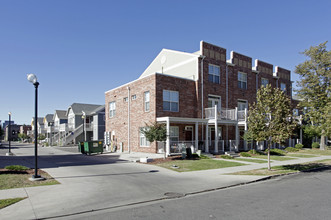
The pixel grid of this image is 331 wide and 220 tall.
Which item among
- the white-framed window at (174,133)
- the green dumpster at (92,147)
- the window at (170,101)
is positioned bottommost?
the green dumpster at (92,147)

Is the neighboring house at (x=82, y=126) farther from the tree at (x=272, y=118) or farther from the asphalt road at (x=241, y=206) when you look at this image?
the asphalt road at (x=241, y=206)

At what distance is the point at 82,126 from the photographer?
43062mm

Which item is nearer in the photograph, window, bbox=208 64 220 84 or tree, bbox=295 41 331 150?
window, bbox=208 64 220 84

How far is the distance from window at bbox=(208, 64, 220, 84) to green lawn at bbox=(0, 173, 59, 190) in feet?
59.8

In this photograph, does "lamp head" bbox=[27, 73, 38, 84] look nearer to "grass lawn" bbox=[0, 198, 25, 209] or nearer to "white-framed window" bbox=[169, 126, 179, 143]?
"grass lawn" bbox=[0, 198, 25, 209]

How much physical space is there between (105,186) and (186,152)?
1017cm

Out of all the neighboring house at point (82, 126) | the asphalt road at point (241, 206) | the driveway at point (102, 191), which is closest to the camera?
the asphalt road at point (241, 206)

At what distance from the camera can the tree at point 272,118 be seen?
13719 mm

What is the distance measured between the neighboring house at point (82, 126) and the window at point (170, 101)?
19.4m

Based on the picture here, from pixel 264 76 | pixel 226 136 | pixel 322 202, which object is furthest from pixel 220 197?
pixel 264 76

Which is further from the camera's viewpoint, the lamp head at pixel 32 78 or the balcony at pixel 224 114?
the balcony at pixel 224 114

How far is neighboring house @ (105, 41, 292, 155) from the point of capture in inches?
860

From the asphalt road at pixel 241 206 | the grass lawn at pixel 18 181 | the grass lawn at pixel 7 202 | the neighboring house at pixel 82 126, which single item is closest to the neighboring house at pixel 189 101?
the grass lawn at pixel 18 181

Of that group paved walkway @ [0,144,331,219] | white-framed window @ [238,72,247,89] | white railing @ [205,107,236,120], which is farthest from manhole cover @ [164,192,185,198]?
white-framed window @ [238,72,247,89]
